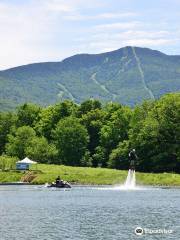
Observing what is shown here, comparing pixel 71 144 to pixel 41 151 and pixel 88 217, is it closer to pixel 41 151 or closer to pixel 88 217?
pixel 41 151

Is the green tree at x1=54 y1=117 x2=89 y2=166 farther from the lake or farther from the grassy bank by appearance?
the lake

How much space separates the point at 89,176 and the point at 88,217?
7904 cm

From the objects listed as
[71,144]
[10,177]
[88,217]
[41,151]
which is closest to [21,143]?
[41,151]

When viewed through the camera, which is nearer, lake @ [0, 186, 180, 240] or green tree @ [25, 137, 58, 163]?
lake @ [0, 186, 180, 240]

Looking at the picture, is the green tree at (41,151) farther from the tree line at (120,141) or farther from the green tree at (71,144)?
the green tree at (71,144)

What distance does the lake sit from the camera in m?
52.9

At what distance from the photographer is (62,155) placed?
7328 inches

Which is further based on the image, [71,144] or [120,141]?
[71,144]

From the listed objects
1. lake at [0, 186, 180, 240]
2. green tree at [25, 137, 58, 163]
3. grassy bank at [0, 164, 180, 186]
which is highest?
green tree at [25, 137, 58, 163]

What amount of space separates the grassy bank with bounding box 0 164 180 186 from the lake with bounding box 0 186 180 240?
41074 mm

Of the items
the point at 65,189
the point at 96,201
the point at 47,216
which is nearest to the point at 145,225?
the point at 47,216

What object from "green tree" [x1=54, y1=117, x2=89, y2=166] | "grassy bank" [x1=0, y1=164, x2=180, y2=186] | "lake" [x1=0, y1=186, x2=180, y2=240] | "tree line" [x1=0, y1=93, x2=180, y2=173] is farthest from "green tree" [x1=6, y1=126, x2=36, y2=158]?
"lake" [x1=0, y1=186, x2=180, y2=240]

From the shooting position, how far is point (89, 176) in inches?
5787

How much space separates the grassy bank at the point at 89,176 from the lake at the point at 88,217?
4107 centimetres
